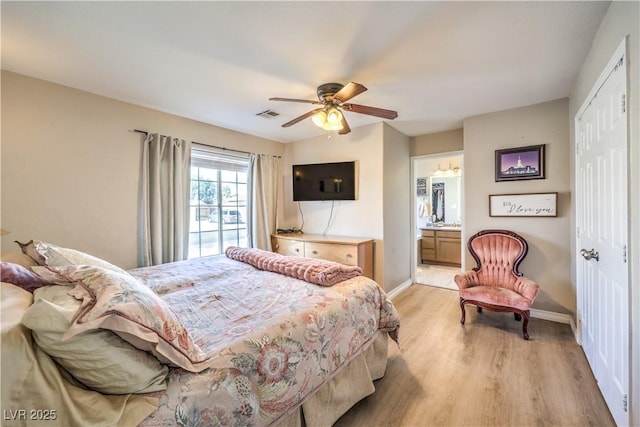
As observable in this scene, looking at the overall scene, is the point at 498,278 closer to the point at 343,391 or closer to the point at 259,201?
the point at 343,391

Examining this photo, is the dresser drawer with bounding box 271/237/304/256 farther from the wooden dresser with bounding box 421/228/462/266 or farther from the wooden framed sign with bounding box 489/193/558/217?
the wooden dresser with bounding box 421/228/462/266

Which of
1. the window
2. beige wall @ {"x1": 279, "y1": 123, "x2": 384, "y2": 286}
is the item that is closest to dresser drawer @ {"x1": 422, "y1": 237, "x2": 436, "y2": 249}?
beige wall @ {"x1": 279, "y1": 123, "x2": 384, "y2": 286}

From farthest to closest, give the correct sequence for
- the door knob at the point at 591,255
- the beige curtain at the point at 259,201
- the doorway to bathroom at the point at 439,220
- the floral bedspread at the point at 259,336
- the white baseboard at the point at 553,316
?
the doorway to bathroom at the point at 439,220 < the beige curtain at the point at 259,201 < the white baseboard at the point at 553,316 < the door knob at the point at 591,255 < the floral bedspread at the point at 259,336

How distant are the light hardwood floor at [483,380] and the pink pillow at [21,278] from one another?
5.87 feet

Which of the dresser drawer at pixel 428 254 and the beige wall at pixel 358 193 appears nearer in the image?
the beige wall at pixel 358 193

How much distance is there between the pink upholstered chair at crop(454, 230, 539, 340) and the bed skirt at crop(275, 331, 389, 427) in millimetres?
1425

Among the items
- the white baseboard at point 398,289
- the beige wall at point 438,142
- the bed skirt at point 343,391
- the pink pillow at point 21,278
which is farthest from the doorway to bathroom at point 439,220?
the pink pillow at point 21,278

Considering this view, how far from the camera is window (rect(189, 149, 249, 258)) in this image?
11.6ft

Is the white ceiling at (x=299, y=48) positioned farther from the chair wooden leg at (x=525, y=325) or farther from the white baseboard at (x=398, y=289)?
the white baseboard at (x=398, y=289)

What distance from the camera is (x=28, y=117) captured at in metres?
2.24

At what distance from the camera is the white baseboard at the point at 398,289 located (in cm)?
378

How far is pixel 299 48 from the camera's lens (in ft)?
6.24

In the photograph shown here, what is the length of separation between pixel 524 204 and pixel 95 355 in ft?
12.6

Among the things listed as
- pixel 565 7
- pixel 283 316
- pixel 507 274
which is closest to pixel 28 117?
pixel 283 316
